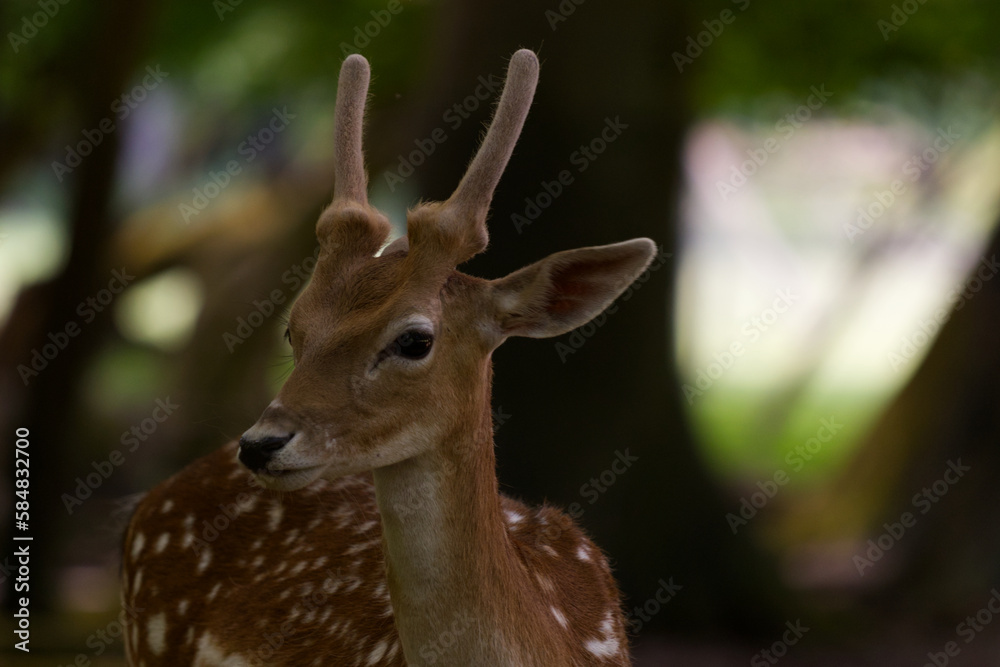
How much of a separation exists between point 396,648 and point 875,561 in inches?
198

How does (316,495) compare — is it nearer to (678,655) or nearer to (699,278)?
(678,655)

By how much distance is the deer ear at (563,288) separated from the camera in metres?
2.98

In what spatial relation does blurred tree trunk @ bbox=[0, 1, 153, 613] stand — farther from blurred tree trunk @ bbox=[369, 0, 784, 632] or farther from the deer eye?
the deer eye

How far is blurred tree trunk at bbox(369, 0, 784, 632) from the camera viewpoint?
20.6 feet

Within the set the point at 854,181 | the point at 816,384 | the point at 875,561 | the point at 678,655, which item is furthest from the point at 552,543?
the point at 816,384

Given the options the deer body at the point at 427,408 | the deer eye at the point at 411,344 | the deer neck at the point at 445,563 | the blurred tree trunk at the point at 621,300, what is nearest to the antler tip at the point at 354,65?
the deer body at the point at 427,408

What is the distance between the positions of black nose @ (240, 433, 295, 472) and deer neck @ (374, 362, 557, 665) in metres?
0.35

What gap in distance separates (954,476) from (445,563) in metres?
5.28

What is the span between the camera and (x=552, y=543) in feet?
12.6

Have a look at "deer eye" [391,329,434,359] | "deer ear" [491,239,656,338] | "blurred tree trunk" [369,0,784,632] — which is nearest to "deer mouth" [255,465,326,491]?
"deer eye" [391,329,434,359]

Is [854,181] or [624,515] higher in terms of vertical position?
[854,181]

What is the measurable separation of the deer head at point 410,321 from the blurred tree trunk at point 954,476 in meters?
5.00

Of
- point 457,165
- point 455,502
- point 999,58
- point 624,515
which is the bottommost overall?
point 624,515

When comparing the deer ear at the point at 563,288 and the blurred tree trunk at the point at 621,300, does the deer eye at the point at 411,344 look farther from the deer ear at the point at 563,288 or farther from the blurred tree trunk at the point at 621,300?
the blurred tree trunk at the point at 621,300
